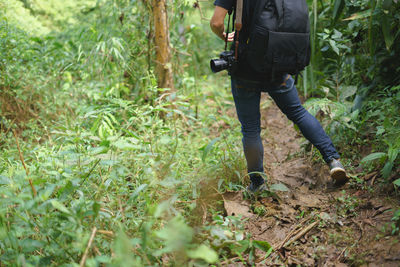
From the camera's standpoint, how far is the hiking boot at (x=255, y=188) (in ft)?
7.94

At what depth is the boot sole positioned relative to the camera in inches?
88.3

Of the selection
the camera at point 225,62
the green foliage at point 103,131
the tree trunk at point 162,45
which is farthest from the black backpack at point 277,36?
the tree trunk at point 162,45

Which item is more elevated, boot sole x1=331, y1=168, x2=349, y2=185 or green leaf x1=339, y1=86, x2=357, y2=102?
green leaf x1=339, y1=86, x2=357, y2=102

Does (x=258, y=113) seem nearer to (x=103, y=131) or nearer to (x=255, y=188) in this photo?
(x=255, y=188)

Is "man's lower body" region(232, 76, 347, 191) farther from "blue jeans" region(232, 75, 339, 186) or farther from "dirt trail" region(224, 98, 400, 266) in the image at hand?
"dirt trail" region(224, 98, 400, 266)

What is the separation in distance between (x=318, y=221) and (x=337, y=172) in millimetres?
406

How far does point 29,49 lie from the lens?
3.76m

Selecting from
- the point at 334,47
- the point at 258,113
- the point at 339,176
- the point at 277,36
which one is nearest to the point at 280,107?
the point at 258,113

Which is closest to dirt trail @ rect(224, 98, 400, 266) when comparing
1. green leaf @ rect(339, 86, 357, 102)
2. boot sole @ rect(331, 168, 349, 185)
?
boot sole @ rect(331, 168, 349, 185)

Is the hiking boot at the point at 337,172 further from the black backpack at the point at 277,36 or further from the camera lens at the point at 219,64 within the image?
the camera lens at the point at 219,64

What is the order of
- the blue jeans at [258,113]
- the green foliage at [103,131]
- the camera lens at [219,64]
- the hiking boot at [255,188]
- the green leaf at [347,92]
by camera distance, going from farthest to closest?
the green leaf at [347,92] < the hiking boot at [255,188] < the blue jeans at [258,113] < the camera lens at [219,64] < the green foliage at [103,131]

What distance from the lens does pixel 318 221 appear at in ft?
6.74

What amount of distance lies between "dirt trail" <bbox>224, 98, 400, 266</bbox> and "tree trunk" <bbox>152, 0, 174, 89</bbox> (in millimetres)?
1710

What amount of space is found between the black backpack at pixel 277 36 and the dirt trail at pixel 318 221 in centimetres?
97
